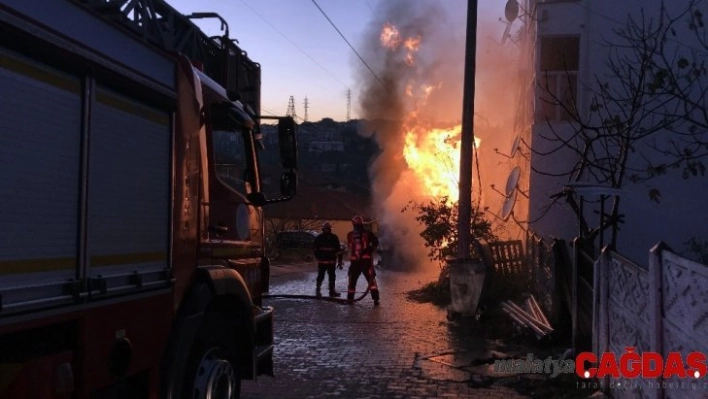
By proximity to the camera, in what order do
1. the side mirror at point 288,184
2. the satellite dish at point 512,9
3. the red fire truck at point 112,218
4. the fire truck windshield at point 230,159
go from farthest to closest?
→ the satellite dish at point 512,9, the side mirror at point 288,184, the fire truck windshield at point 230,159, the red fire truck at point 112,218

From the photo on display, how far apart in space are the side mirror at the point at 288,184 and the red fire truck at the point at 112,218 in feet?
1.66

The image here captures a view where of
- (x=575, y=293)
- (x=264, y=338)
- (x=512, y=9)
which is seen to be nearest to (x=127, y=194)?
(x=264, y=338)

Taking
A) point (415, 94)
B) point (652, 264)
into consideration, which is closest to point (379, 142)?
point (415, 94)

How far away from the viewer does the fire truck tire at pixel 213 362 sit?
4191 mm

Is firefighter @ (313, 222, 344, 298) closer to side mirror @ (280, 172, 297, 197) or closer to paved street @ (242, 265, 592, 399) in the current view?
paved street @ (242, 265, 592, 399)

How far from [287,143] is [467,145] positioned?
22.4 feet

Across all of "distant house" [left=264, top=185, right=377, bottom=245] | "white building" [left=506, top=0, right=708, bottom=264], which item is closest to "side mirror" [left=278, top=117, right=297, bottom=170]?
"white building" [left=506, top=0, right=708, bottom=264]

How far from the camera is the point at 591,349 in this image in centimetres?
669

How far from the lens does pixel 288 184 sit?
18.3ft

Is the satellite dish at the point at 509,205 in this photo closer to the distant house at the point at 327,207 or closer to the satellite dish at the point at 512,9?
the satellite dish at the point at 512,9

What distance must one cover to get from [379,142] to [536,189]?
19983mm

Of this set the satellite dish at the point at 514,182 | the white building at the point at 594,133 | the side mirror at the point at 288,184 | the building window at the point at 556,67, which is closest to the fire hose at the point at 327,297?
the satellite dish at the point at 514,182

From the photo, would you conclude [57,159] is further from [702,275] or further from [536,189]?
[536,189]

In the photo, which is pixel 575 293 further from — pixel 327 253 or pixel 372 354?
pixel 327 253
